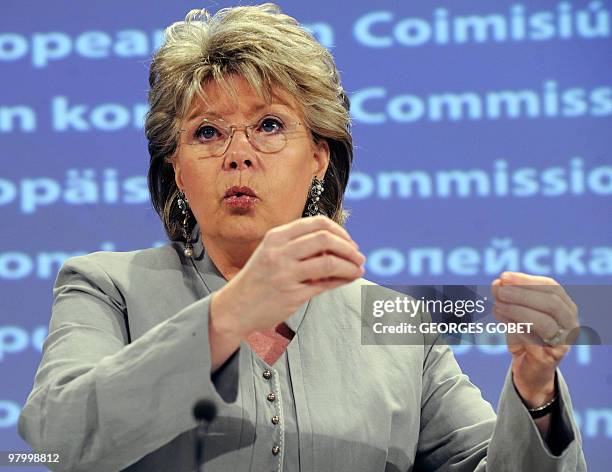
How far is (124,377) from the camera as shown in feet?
3.90

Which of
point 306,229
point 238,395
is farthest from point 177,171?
point 306,229

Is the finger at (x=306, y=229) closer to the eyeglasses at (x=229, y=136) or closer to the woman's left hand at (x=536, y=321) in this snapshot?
the woman's left hand at (x=536, y=321)

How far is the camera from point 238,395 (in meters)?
1.30

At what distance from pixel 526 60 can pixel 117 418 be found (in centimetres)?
144

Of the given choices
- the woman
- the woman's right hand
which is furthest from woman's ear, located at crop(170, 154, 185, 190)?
the woman's right hand

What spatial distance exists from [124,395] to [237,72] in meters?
0.58

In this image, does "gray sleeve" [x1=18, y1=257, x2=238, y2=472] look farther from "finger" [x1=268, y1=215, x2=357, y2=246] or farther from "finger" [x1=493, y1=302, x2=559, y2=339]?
"finger" [x1=493, y1=302, x2=559, y2=339]

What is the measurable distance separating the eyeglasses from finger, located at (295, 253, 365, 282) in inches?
18.4

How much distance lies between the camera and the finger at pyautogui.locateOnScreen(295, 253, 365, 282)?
43.1 inches

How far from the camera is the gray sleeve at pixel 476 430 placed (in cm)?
129

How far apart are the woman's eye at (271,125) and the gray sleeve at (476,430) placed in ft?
1.27

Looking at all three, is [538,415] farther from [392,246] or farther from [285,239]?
[392,246]

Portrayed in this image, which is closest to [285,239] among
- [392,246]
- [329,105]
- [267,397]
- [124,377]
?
[124,377]

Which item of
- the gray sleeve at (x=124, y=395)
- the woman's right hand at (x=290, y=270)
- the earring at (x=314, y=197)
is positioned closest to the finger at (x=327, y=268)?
the woman's right hand at (x=290, y=270)
